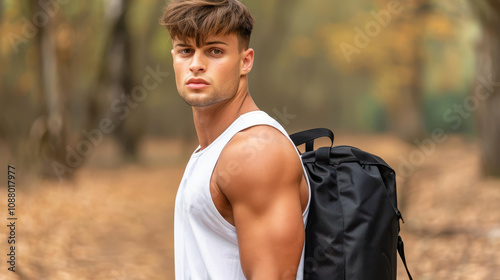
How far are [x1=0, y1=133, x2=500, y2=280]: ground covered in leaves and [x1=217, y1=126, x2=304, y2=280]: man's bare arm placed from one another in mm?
5880

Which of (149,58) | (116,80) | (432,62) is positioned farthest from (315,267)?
(432,62)

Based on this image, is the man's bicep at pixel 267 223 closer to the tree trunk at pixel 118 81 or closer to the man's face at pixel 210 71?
the man's face at pixel 210 71

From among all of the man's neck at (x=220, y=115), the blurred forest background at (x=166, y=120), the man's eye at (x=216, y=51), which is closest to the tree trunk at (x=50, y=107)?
the blurred forest background at (x=166, y=120)

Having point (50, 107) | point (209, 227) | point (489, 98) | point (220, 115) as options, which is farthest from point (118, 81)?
point (209, 227)

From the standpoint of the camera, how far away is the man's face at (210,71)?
2.04m

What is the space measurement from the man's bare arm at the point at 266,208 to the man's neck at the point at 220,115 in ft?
0.91

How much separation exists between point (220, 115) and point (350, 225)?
58cm

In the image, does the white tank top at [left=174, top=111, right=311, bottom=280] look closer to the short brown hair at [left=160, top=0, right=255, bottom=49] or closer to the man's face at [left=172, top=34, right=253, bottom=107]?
the man's face at [left=172, top=34, right=253, bottom=107]

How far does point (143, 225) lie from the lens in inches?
455

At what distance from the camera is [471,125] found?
1014 inches

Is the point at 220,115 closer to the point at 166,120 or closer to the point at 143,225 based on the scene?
the point at 143,225

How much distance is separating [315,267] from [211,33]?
0.84m

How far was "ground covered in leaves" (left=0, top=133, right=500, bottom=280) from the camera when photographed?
816cm

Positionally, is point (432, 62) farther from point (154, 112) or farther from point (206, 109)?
point (206, 109)
